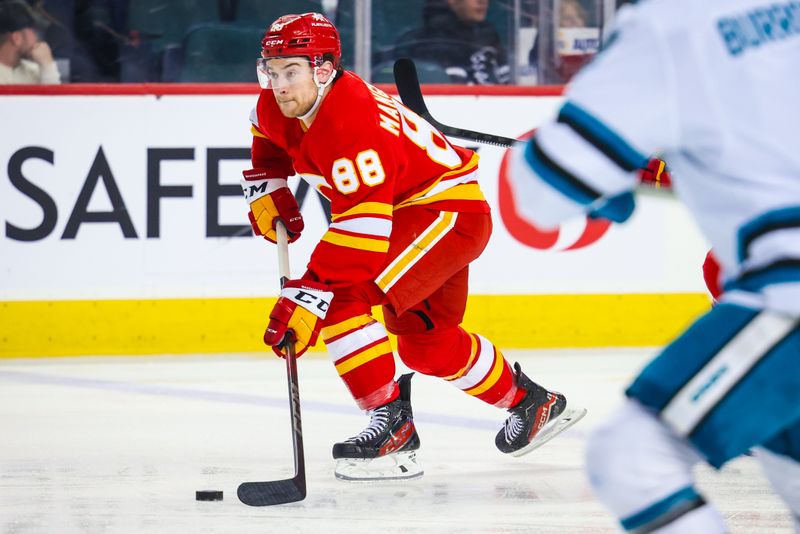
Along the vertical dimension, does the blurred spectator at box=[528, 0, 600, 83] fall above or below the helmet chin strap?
below

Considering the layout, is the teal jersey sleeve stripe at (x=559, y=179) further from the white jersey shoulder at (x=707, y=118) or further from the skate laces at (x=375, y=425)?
the skate laces at (x=375, y=425)

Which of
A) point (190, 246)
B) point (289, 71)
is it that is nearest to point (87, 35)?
point (190, 246)

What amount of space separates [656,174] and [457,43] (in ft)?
6.19

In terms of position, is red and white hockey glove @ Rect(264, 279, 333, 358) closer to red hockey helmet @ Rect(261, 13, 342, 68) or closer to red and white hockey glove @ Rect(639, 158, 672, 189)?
red hockey helmet @ Rect(261, 13, 342, 68)

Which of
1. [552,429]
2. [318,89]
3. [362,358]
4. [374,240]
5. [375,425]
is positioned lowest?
[552,429]

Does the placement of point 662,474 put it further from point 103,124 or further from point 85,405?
point 103,124

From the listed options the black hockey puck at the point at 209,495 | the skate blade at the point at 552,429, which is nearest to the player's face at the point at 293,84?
the black hockey puck at the point at 209,495

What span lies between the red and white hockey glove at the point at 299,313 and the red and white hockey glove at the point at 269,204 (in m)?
0.41

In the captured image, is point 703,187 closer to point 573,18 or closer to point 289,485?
point 289,485

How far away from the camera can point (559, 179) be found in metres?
1.32

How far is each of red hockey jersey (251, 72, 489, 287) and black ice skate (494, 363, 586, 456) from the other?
48 centimetres

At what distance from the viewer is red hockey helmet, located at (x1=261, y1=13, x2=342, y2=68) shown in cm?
269

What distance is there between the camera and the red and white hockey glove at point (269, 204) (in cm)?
298

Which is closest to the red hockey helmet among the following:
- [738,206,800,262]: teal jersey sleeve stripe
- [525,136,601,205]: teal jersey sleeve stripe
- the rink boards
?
[525,136,601,205]: teal jersey sleeve stripe
